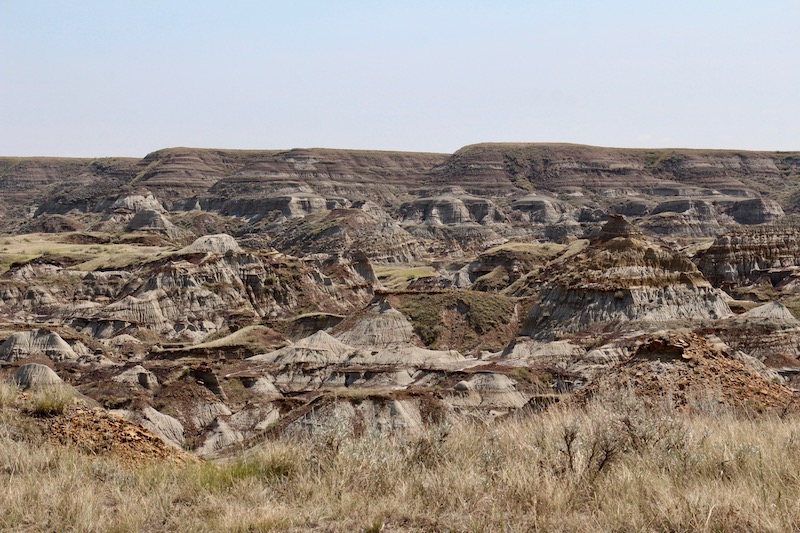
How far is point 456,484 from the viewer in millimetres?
8711

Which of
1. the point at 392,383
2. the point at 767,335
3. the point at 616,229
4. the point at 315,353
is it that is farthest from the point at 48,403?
the point at 616,229

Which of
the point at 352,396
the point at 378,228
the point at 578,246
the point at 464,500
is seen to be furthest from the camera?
the point at 378,228

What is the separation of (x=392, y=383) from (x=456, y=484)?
5839 centimetres

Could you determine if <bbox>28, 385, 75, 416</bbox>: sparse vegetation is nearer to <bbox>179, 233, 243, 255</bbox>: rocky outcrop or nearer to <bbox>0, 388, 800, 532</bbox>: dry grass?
<bbox>0, 388, 800, 532</bbox>: dry grass

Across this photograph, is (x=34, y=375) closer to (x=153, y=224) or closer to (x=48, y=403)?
(x=48, y=403)

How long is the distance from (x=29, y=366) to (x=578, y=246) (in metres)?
93.3

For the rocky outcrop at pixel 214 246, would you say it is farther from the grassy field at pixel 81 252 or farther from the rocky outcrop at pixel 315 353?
the rocky outcrop at pixel 315 353

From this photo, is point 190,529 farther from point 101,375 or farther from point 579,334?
point 579,334

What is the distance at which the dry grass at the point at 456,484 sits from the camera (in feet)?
26.0

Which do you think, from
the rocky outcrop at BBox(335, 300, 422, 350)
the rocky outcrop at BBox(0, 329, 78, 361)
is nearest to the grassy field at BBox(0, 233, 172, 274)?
the rocky outcrop at BBox(335, 300, 422, 350)

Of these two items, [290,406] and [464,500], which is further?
[290,406]

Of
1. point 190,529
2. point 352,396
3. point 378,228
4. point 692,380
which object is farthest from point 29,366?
point 378,228

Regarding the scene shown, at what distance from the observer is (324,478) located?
9.17 metres

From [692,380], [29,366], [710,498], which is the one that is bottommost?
[29,366]
